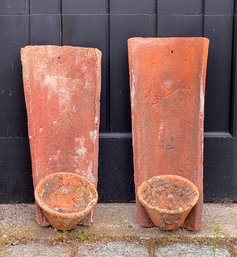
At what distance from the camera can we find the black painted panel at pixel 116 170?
3197mm

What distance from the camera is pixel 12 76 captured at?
3117 millimetres

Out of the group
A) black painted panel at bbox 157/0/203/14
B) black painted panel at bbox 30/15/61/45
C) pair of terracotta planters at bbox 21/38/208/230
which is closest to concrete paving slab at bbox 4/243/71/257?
pair of terracotta planters at bbox 21/38/208/230

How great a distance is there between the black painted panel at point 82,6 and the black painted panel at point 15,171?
778 millimetres

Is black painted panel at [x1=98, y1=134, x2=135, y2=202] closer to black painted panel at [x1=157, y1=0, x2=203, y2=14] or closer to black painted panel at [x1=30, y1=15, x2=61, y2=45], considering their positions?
black painted panel at [x1=30, y1=15, x2=61, y2=45]

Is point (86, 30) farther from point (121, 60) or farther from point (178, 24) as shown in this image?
point (178, 24)

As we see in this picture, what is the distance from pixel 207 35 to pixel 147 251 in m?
1.26

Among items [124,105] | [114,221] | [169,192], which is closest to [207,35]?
[124,105]

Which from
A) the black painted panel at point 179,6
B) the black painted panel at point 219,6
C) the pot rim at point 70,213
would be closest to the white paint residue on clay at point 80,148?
the pot rim at point 70,213

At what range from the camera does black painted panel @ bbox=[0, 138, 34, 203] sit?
3.18 meters

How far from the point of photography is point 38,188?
110 inches

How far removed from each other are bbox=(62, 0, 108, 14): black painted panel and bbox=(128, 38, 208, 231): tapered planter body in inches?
11.9

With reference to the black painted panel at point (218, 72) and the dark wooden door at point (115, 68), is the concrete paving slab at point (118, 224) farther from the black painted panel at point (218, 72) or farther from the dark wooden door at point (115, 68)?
the black painted panel at point (218, 72)

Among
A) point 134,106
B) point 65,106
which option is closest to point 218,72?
point 134,106

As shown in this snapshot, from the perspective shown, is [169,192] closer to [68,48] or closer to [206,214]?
[206,214]
